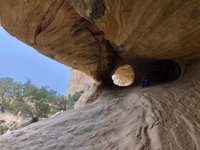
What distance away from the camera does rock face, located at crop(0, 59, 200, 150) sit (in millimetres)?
4199

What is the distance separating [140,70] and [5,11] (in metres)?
5.86

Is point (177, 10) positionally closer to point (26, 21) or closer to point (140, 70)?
point (26, 21)

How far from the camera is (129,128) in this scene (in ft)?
16.0

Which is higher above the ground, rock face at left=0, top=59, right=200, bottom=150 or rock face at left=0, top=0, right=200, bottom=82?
rock face at left=0, top=0, right=200, bottom=82

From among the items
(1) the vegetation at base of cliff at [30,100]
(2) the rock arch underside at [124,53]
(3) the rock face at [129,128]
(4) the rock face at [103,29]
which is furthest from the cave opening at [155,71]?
(1) the vegetation at base of cliff at [30,100]

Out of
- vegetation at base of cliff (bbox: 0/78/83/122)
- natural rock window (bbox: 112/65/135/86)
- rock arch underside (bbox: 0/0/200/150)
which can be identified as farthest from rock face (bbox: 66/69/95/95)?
rock arch underside (bbox: 0/0/200/150)

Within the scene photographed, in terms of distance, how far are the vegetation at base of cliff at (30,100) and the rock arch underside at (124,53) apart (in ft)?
23.5

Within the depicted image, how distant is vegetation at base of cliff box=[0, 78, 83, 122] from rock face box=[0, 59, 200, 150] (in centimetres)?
981

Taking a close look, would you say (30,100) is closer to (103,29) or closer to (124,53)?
(124,53)

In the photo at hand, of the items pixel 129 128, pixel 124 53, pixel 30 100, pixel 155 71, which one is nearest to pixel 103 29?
pixel 124 53

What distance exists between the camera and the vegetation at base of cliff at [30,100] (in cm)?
1582

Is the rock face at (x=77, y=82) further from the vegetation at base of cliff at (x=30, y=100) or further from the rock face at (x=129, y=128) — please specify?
the rock face at (x=129, y=128)

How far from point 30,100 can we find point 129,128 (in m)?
12.6

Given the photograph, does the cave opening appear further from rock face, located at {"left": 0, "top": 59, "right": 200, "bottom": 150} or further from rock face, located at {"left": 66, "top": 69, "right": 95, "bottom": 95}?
rock face, located at {"left": 66, "top": 69, "right": 95, "bottom": 95}
